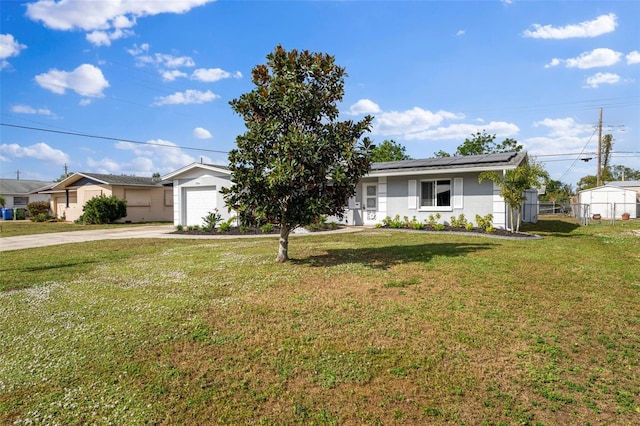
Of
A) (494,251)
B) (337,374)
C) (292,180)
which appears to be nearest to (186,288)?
(292,180)

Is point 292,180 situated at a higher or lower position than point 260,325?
higher

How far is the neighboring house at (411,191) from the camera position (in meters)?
15.9

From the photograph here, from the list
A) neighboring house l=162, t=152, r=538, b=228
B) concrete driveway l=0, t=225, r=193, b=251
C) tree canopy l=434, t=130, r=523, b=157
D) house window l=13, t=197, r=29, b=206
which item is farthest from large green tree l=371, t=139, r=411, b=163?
house window l=13, t=197, r=29, b=206

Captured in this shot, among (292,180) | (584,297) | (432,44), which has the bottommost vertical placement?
(584,297)

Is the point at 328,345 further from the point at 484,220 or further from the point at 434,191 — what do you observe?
the point at 434,191

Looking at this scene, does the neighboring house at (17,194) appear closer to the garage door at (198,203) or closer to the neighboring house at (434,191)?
the garage door at (198,203)

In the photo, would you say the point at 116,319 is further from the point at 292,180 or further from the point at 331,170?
the point at 331,170

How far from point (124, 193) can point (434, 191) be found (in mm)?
22671

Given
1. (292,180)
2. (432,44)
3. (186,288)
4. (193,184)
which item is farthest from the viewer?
(193,184)

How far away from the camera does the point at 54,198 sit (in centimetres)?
3331

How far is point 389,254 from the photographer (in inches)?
377

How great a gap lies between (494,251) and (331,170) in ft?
16.7

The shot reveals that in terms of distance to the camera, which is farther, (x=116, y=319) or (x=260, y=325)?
(x=116, y=319)

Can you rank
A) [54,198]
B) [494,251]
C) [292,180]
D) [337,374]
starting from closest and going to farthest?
[337,374] → [292,180] → [494,251] → [54,198]
